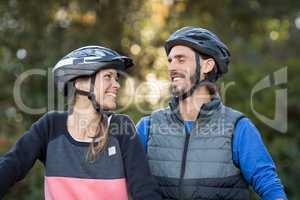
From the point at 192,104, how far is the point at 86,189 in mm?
918

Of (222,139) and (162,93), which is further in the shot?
(162,93)

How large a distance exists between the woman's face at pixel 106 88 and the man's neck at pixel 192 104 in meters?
0.47

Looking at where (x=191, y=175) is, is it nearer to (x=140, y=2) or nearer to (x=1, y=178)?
(x=1, y=178)

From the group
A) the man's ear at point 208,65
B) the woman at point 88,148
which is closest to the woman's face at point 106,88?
the woman at point 88,148

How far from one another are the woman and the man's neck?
41 centimetres

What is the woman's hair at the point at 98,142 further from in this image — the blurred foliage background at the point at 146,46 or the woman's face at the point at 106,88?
the blurred foliage background at the point at 146,46

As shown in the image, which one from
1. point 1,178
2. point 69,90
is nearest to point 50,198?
point 1,178

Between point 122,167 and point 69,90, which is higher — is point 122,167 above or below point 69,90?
below

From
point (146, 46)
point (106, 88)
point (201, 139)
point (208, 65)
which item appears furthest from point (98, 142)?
point (146, 46)

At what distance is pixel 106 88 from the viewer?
4035mm

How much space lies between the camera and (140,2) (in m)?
11.5

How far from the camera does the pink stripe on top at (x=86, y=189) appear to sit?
148 inches

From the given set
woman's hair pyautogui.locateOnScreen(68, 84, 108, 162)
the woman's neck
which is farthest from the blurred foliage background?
woman's hair pyautogui.locateOnScreen(68, 84, 108, 162)

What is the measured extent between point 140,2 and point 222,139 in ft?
25.4
